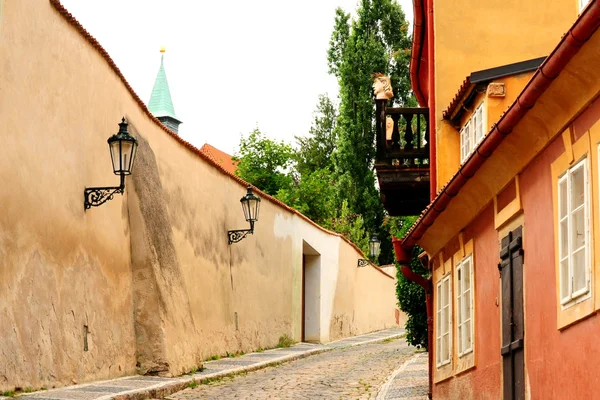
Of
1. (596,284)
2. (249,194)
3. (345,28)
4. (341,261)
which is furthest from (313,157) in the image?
(596,284)

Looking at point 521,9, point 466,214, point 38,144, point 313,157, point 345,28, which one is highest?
point 345,28

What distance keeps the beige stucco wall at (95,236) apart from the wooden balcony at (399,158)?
156 inches

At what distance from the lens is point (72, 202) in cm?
1302

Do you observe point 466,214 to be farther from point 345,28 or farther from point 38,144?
point 345,28

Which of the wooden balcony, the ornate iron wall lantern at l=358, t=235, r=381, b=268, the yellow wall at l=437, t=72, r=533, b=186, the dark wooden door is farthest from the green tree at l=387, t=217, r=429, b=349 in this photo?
the ornate iron wall lantern at l=358, t=235, r=381, b=268

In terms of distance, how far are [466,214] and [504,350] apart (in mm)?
2249

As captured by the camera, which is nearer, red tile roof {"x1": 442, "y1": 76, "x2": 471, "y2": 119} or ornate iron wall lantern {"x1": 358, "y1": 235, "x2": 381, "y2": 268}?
red tile roof {"x1": 442, "y1": 76, "x2": 471, "y2": 119}

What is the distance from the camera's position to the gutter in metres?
5.81

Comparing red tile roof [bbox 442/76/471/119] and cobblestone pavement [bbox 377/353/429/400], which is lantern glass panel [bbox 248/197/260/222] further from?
red tile roof [bbox 442/76/471/119]

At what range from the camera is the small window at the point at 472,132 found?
43.5 feet

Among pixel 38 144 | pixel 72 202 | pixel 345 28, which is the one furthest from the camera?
pixel 345 28

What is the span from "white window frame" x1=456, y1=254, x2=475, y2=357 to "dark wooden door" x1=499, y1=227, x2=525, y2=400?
5.32 ft

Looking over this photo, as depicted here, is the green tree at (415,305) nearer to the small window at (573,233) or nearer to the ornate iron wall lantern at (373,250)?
the small window at (573,233)

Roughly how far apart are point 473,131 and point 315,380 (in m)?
5.58
